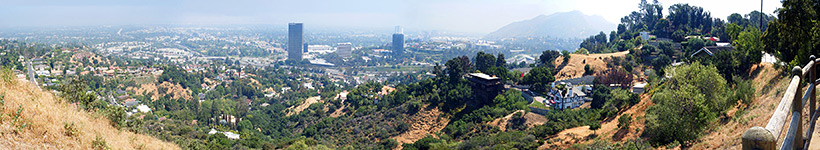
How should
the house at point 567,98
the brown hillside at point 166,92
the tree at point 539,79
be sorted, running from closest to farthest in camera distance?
the house at point 567,98 → the tree at point 539,79 → the brown hillside at point 166,92

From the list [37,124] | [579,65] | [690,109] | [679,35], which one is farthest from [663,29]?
[37,124]

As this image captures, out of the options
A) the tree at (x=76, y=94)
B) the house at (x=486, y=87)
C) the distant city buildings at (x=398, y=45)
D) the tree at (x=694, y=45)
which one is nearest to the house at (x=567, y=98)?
the house at (x=486, y=87)

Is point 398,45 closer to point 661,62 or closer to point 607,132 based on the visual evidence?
point 661,62

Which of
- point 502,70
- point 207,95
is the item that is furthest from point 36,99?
point 207,95

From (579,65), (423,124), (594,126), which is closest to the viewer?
(594,126)

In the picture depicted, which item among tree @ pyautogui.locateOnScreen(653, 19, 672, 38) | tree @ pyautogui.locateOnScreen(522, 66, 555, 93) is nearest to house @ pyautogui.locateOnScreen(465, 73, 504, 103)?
tree @ pyautogui.locateOnScreen(522, 66, 555, 93)

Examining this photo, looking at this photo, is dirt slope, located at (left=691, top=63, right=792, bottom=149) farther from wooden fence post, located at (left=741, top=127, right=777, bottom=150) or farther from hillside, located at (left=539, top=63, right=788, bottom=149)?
wooden fence post, located at (left=741, top=127, right=777, bottom=150)

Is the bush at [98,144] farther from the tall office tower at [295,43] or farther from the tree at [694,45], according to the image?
the tall office tower at [295,43]
